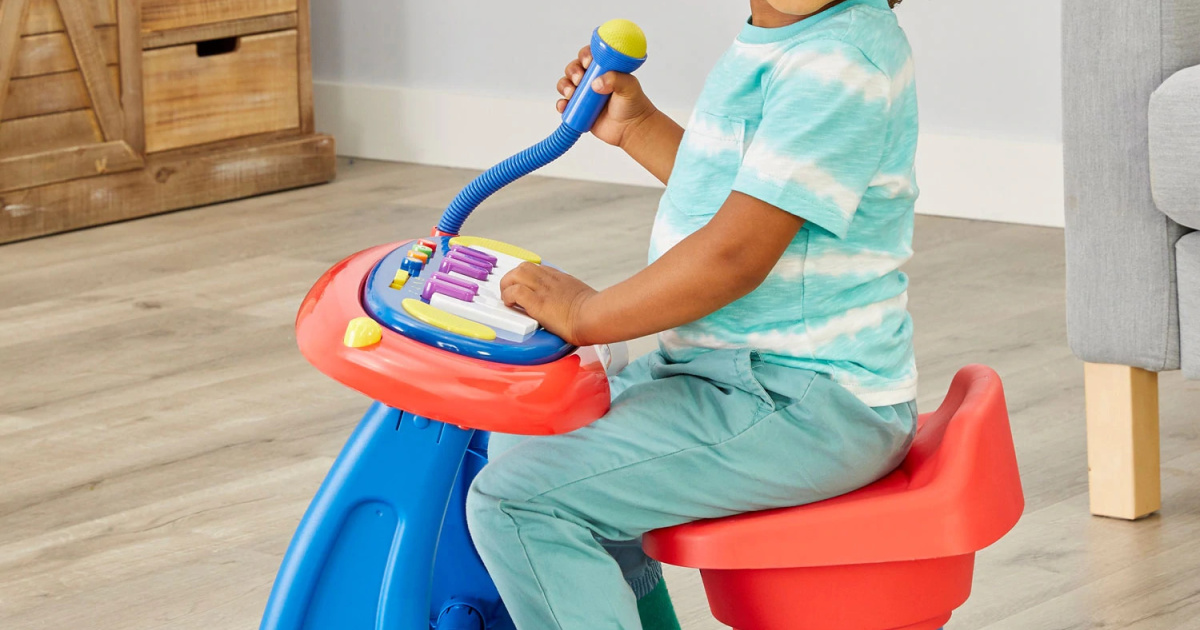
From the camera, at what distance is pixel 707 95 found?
0.81 meters

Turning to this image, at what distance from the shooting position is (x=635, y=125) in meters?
0.93

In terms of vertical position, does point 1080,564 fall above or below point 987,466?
below

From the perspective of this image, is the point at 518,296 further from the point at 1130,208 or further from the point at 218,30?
the point at 218,30

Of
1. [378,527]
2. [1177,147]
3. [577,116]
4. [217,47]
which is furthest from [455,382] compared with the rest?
[217,47]

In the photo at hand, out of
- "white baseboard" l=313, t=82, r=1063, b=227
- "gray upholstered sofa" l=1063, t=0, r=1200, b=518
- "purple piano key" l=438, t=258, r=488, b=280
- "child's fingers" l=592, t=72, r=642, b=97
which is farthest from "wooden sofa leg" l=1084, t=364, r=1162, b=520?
"white baseboard" l=313, t=82, r=1063, b=227

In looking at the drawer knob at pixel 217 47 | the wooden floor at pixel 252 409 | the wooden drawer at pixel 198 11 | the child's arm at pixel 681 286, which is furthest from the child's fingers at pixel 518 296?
the drawer knob at pixel 217 47

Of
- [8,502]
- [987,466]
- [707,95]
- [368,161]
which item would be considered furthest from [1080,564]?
[368,161]

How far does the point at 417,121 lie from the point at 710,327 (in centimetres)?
230

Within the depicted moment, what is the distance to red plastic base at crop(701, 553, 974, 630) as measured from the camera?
737 mm

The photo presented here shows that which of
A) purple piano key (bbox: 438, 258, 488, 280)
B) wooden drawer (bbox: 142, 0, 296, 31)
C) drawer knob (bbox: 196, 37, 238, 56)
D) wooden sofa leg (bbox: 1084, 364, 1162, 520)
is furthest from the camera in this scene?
drawer knob (bbox: 196, 37, 238, 56)

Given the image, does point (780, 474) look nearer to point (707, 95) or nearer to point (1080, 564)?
point (707, 95)

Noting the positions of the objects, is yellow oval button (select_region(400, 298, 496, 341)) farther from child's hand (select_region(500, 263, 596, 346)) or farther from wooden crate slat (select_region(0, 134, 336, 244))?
wooden crate slat (select_region(0, 134, 336, 244))

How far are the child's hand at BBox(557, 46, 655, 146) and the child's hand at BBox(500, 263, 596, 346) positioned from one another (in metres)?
0.17

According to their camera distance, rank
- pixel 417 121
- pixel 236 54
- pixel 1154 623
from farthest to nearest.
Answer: pixel 417 121, pixel 236 54, pixel 1154 623
